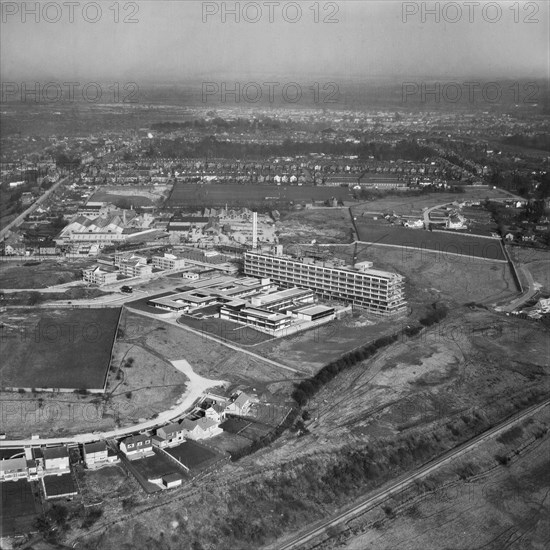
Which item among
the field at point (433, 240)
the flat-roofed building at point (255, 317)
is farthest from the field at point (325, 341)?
the field at point (433, 240)

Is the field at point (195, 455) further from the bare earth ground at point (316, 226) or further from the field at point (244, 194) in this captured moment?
the field at point (244, 194)

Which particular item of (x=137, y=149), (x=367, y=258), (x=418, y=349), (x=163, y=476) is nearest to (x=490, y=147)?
(x=137, y=149)

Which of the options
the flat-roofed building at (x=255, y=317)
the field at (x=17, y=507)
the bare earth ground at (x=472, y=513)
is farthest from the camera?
the flat-roofed building at (x=255, y=317)

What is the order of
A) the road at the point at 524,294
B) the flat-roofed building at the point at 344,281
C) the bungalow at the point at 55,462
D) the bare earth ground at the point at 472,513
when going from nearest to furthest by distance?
the bare earth ground at the point at 472,513 → the bungalow at the point at 55,462 → the flat-roofed building at the point at 344,281 → the road at the point at 524,294

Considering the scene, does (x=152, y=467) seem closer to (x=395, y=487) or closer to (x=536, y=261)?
(x=395, y=487)

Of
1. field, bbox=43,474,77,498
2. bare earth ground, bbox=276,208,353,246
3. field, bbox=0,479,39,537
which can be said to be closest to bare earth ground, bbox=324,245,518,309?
bare earth ground, bbox=276,208,353,246

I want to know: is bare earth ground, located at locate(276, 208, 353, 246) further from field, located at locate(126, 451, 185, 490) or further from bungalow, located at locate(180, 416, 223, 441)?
field, located at locate(126, 451, 185, 490)

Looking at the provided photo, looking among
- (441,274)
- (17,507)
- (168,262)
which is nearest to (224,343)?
(17,507)
